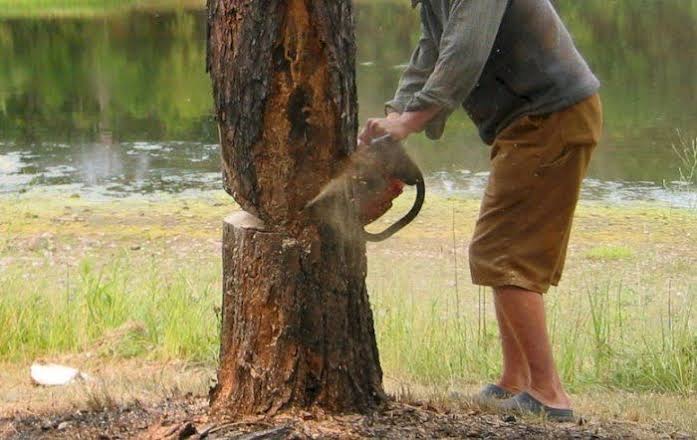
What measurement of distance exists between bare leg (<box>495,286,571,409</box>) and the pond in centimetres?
657

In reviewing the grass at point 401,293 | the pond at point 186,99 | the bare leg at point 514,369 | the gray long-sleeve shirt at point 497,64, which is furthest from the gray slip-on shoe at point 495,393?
the pond at point 186,99

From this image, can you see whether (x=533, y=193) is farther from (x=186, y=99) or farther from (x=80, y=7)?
(x=80, y=7)

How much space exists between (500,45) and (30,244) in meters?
6.16

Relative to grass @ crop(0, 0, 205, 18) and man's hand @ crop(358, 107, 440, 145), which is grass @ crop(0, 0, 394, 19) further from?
man's hand @ crop(358, 107, 440, 145)

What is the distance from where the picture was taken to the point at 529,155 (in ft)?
12.0

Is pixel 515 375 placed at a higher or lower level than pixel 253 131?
lower

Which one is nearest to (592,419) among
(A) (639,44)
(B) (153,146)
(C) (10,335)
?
(C) (10,335)

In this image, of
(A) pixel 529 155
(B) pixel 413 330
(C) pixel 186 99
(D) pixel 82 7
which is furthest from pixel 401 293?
(D) pixel 82 7

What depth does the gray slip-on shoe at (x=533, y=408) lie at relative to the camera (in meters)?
3.67

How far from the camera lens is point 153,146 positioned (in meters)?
12.9

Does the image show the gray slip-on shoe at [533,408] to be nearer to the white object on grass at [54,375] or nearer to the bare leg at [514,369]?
the bare leg at [514,369]

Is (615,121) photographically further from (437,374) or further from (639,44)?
(437,374)

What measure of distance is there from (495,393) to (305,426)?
97 centimetres

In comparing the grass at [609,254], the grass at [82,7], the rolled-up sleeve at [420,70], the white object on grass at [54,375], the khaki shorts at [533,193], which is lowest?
the white object on grass at [54,375]
